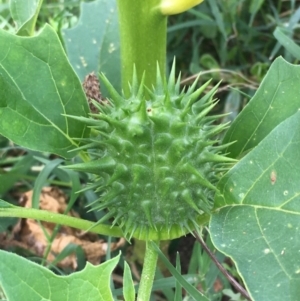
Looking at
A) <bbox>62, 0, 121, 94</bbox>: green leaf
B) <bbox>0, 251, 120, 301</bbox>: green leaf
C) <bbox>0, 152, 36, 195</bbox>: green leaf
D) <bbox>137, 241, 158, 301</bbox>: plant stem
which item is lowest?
<bbox>0, 152, 36, 195</bbox>: green leaf

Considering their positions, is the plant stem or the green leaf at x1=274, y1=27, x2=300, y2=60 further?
the green leaf at x1=274, y1=27, x2=300, y2=60

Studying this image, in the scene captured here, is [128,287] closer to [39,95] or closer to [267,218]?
[267,218]

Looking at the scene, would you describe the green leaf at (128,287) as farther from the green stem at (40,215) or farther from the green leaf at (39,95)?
the green leaf at (39,95)

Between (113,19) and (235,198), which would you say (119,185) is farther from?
(113,19)

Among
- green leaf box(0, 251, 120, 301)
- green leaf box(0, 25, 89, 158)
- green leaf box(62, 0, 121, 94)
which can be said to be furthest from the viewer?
green leaf box(62, 0, 121, 94)

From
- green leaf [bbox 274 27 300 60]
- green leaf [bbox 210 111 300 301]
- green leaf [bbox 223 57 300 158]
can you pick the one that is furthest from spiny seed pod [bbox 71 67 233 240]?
green leaf [bbox 274 27 300 60]

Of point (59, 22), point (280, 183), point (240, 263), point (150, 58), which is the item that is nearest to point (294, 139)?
point (280, 183)

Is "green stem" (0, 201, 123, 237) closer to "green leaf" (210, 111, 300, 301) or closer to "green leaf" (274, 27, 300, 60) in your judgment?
"green leaf" (210, 111, 300, 301)

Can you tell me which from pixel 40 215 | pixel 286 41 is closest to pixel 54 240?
pixel 40 215
